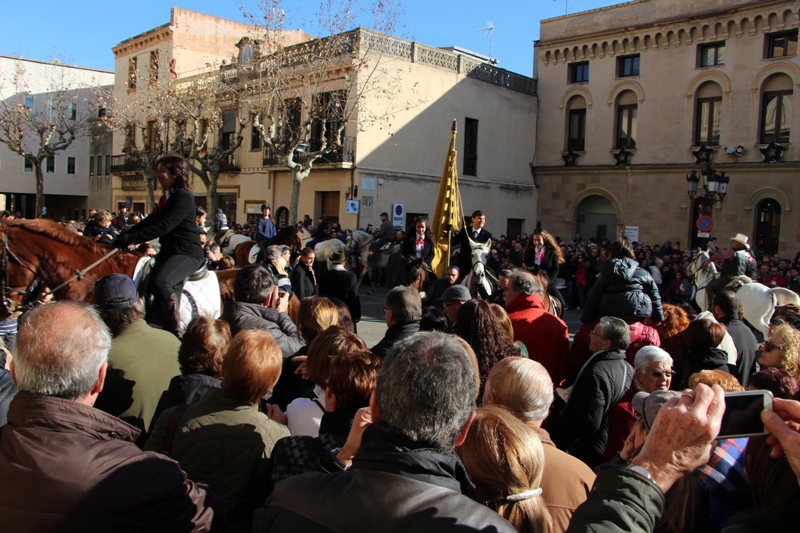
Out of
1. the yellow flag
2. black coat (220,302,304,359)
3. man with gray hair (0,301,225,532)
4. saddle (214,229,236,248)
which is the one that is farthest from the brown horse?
saddle (214,229,236,248)

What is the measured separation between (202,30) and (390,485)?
39567mm

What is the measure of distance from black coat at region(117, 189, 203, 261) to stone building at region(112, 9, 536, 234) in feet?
60.8

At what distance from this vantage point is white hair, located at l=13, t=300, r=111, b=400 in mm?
2064

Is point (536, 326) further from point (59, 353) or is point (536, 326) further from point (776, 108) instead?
point (776, 108)

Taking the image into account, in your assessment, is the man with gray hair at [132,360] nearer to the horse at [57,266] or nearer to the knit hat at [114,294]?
the knit hat at [114,294]

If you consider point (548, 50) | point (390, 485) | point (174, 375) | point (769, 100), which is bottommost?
point (174, 375)

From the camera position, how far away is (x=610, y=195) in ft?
92.5

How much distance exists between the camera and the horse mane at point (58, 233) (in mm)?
6125

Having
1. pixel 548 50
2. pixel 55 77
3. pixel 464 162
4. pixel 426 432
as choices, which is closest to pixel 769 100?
pixel 548 50

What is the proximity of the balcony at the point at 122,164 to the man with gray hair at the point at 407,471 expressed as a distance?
37.8 m

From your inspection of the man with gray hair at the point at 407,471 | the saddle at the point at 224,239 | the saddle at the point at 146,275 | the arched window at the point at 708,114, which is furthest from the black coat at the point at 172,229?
the arched window at the point at 708,114

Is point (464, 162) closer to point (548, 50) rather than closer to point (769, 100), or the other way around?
point (548, 50)

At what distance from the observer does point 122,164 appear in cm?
4000

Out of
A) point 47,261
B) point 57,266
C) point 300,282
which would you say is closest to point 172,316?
point 57,266
